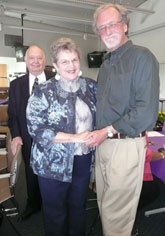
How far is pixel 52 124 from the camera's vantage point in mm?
1367

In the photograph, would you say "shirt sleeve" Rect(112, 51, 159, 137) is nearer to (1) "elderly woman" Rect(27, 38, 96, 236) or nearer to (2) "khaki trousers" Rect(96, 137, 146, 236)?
(2) "khaki trousers" Rect(96, 137, 146, 236)

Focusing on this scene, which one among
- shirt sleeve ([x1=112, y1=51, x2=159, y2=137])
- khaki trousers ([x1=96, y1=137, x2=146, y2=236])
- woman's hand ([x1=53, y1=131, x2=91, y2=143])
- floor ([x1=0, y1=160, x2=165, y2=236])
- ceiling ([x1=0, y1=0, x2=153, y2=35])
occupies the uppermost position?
ceiling ([x1=0, y1=0, x2=153, y2=35])

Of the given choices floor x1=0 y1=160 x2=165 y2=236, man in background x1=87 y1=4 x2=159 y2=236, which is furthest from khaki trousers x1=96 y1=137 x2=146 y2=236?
floor x1=0 y1=160 x2=165 y2=236

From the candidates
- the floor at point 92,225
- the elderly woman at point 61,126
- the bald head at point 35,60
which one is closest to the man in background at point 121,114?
the elderly woman at point 61,126

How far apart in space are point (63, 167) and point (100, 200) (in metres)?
0.44

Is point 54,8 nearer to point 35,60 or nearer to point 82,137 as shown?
point 35,60

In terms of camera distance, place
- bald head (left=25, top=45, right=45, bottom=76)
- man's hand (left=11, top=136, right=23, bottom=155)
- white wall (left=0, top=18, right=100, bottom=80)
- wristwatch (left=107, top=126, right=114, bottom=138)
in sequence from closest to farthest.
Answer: wristwatch (left=107, top=126, right=114, bottom=138)
man's hand (left=11, top=136, right=23, bottom=155)
bald head (left=25, top=45, right=45, bottom=76)
white wall (left=0, top=18, right=100, bottom=80)

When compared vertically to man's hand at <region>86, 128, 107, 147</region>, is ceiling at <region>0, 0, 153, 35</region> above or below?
above

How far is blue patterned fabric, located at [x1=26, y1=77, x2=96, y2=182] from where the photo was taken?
1.34 m

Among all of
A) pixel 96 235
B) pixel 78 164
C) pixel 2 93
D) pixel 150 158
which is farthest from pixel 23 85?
pixel 2 93

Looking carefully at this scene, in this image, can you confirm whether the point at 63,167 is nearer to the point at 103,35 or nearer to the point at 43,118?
the point at 43,118

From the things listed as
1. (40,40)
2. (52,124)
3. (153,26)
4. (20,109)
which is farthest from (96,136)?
(40,40)

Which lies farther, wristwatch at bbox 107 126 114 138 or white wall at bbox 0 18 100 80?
white wall at bbox 0 18 100 80

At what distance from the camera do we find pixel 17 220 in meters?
2.25
